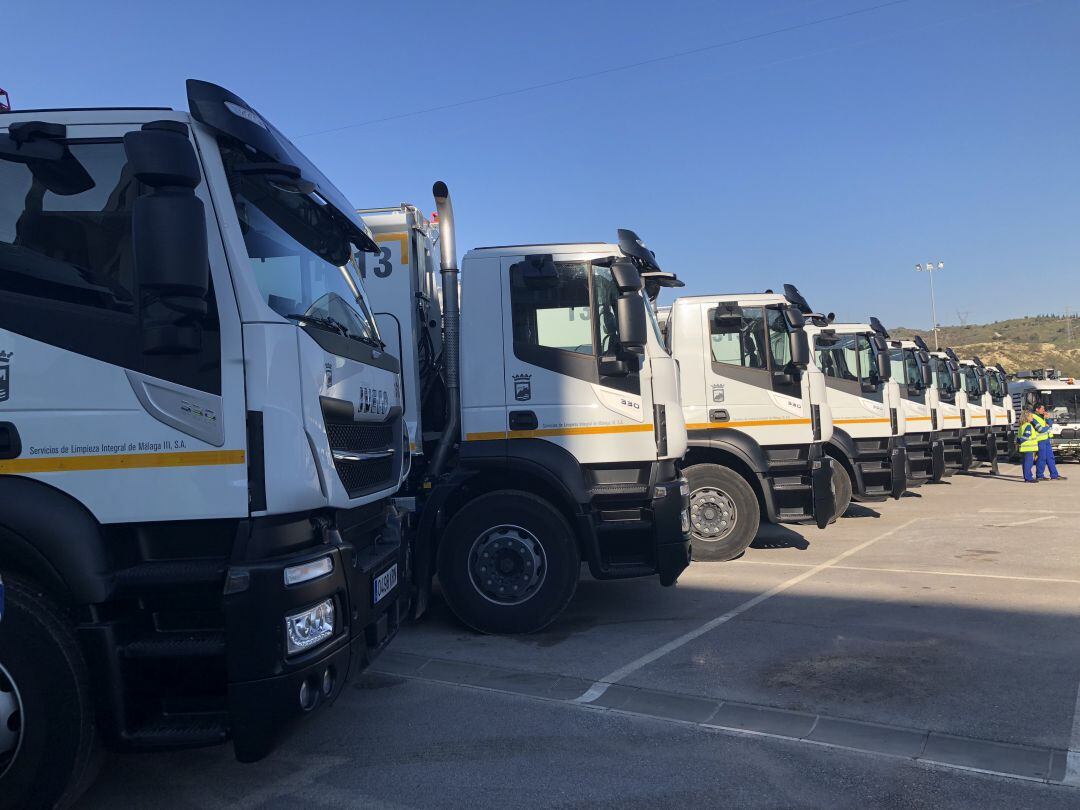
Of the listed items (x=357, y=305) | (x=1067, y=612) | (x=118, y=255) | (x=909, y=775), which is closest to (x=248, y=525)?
(x=118, y=255)

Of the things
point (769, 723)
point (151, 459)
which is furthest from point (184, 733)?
point (769, 723)

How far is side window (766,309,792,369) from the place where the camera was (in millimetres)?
8797

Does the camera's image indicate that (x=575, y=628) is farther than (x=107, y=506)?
Yes

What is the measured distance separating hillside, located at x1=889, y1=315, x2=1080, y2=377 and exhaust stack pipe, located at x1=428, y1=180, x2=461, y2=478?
45664 mm

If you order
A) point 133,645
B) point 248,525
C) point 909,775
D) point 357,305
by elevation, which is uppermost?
point 357,305

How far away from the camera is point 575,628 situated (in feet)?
20.4

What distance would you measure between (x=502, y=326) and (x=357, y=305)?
1.78 metres

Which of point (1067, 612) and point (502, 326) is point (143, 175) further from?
point (1067, 612)

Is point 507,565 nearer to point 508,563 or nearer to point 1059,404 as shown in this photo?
point 508,563

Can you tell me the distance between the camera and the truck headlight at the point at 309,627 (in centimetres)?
305

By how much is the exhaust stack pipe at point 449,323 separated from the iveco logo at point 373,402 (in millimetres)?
1846

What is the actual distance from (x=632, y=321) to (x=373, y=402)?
217cm

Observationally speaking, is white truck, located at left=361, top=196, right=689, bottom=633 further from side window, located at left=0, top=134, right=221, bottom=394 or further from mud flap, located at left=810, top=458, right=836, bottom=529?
mud flap, located at left=810, top=458, right=836, bottom=529

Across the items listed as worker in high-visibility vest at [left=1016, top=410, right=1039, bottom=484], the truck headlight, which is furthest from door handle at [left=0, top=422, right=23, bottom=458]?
worker in high-visibility vest at [left=1016, top=410, right=1039, bottom=484]
